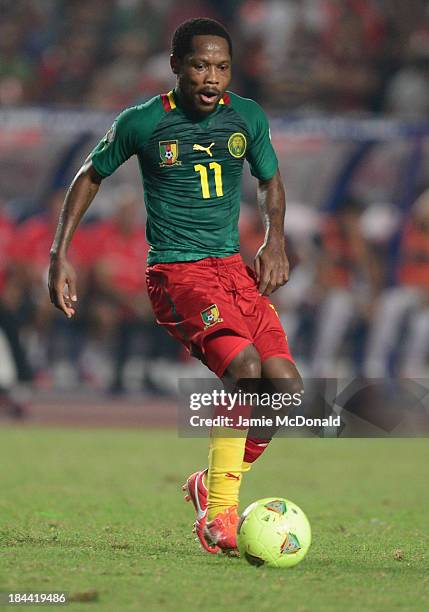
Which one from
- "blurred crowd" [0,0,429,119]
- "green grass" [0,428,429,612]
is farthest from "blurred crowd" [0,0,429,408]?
"blurred crowd" [0,0,429,119]

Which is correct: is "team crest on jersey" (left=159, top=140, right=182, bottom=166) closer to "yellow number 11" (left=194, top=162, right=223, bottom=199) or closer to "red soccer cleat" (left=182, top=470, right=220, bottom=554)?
"yellow number 11" (left=194, top=162, right=223, bottom=199)

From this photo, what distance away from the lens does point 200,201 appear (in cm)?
606

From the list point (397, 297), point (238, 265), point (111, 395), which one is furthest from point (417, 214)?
point (238, 265)

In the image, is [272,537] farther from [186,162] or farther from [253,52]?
[253,52]

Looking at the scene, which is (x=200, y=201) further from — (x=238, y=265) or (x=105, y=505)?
(x=105, y=505)

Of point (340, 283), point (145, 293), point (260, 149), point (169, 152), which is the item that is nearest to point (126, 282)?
point (145, 293)

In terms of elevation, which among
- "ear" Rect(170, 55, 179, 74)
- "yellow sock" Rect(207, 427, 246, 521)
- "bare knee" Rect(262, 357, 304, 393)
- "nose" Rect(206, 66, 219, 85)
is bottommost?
"yellow sock" Rect(207, 427, 246, 521)

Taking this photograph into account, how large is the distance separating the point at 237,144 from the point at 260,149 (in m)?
0.14

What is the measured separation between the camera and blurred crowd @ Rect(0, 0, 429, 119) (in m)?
17.2

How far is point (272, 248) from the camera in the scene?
6.00 m

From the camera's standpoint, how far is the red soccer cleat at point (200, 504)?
583 centimetres

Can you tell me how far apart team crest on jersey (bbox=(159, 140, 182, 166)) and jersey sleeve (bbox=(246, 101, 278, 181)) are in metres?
0.39

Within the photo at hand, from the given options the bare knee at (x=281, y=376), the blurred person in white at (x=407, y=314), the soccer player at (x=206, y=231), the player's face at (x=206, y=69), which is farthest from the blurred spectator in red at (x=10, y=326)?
the player's face at (x=206, y=69)

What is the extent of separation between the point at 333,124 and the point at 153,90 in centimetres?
315
